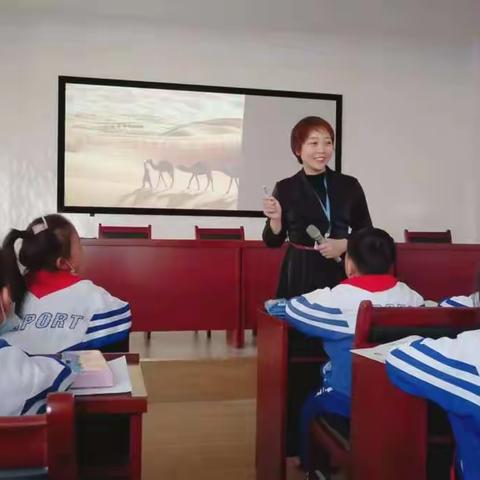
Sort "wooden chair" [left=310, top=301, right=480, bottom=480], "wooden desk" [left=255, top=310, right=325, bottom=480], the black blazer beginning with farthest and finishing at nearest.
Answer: the black blazer
"wooden desk" [left=255, top=310, right=325, bottom=480]
"wooden chair" [left=310, top=301, right=480, bottom=480]

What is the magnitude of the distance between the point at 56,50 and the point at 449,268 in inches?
160

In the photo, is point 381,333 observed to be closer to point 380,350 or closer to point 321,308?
point 380,350

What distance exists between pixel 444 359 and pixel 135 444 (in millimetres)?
538

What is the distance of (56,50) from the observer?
567cm

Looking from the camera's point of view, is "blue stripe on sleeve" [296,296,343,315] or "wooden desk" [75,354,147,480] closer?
"wooden desk" [75,354,147,480]

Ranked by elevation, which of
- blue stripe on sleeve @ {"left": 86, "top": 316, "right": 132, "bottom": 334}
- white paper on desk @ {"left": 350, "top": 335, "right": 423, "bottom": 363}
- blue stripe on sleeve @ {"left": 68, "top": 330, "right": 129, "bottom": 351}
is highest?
white paper on desk @ {"left": 350, "top": 335, "right": 423, "bottom": 363}

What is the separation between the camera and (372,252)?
1.68 meters

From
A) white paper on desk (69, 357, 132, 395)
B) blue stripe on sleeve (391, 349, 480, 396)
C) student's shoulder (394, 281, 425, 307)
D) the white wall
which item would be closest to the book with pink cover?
white paper on desk (69, 357, 132, 395)

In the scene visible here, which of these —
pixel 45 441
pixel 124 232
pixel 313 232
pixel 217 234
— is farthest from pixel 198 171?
pixel 45 441

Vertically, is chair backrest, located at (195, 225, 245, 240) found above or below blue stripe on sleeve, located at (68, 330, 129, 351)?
above

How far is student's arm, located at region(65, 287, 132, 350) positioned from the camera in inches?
60.8

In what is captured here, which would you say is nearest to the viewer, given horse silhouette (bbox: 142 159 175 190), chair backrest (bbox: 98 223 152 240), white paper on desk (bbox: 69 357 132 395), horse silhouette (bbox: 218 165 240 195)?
white paper on desk (bbox: 69 357 132 395)

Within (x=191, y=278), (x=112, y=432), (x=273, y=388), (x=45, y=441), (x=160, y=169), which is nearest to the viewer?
(x=45, y=441)

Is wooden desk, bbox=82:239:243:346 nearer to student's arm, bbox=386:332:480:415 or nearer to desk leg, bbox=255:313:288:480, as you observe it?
desk leg, bbox=255:313:288:480
